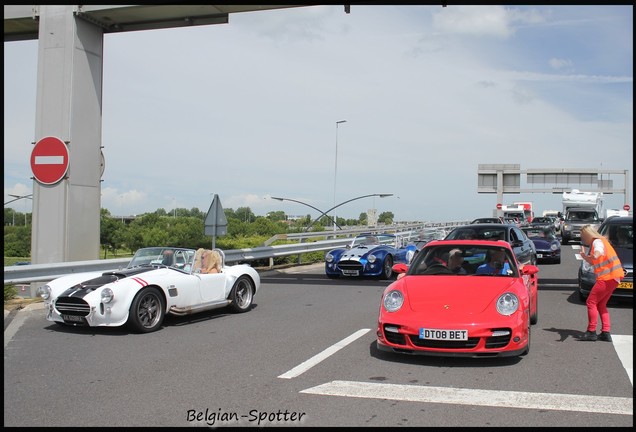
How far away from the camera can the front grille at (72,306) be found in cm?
826

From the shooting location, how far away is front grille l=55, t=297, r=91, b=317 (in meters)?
8.26

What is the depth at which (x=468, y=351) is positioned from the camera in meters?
6.24

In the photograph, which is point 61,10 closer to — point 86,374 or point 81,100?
point 81,100

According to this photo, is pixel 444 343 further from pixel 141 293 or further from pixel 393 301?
pixel 141 293

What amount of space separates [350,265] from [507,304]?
9204 millimetres

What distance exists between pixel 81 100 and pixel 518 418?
11.5 m

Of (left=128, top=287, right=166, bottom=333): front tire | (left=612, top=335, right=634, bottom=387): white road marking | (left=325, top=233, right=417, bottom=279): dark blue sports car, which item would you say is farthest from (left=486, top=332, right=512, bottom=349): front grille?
(left=325, top=233, right=417, bottom=279): dark blue sports car

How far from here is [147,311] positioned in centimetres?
866

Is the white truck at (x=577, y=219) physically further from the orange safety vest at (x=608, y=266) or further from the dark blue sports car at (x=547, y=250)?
the orange safety vest at (x=608, y=266)

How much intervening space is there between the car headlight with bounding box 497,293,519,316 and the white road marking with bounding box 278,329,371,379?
6.65 feet

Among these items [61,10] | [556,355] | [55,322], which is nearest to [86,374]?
[55,322]

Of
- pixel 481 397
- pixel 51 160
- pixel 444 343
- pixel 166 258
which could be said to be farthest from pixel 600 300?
pixel 51 160

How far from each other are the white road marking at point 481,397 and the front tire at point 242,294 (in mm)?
4913

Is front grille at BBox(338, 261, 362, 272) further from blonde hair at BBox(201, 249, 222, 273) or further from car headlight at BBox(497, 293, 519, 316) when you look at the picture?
car headlight at BBox(497, 293, 519, 316)
